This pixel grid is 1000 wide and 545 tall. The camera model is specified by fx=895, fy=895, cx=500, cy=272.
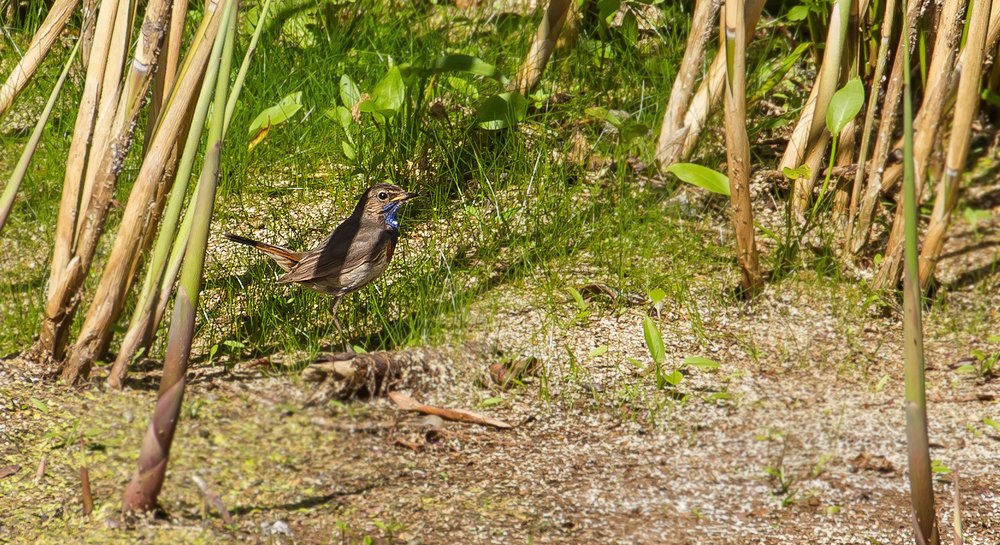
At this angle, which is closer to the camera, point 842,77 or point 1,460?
point 1,460

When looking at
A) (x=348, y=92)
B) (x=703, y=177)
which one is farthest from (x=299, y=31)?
(x=703, y=177)

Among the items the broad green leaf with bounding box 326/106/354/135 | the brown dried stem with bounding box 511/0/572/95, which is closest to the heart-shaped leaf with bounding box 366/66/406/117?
the broad green leaf with bounding box 326/106/354/135

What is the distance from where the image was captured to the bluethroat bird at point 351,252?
351 centimetres

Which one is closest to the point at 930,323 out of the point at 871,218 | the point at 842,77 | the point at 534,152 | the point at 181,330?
the point at 871,218

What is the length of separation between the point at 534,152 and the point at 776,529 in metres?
2.26

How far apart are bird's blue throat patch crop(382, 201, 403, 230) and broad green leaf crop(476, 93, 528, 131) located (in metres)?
0.59

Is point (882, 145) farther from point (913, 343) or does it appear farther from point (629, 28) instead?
point (913, 343)

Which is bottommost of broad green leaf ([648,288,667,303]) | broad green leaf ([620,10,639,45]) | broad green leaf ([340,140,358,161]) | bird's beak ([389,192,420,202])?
broad green leaf ([648,288,667,303])

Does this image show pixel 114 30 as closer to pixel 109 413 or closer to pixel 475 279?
pixel 109 413

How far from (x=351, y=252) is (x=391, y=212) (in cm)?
46

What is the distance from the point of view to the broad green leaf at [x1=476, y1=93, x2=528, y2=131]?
4145mm

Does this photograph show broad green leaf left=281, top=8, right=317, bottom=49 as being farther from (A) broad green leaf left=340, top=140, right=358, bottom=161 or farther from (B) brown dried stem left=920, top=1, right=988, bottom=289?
(B) brown dried stem left=920, top=1, right=988, bottom=289

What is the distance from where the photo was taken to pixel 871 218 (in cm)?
386

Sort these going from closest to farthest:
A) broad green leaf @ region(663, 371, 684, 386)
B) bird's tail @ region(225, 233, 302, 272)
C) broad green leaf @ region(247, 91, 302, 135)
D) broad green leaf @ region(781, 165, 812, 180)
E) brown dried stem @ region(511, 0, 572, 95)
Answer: broad green leaf @ region(663, 371, 684, 386) → bird's tail @ region(225, 233, 302, 272) → broad green leaf @ region(781, 165, 812, 180) → broad green leaf @ region(247, 91, 302, 135) → brown dried stem @ region(511, 0, 572, 95)
